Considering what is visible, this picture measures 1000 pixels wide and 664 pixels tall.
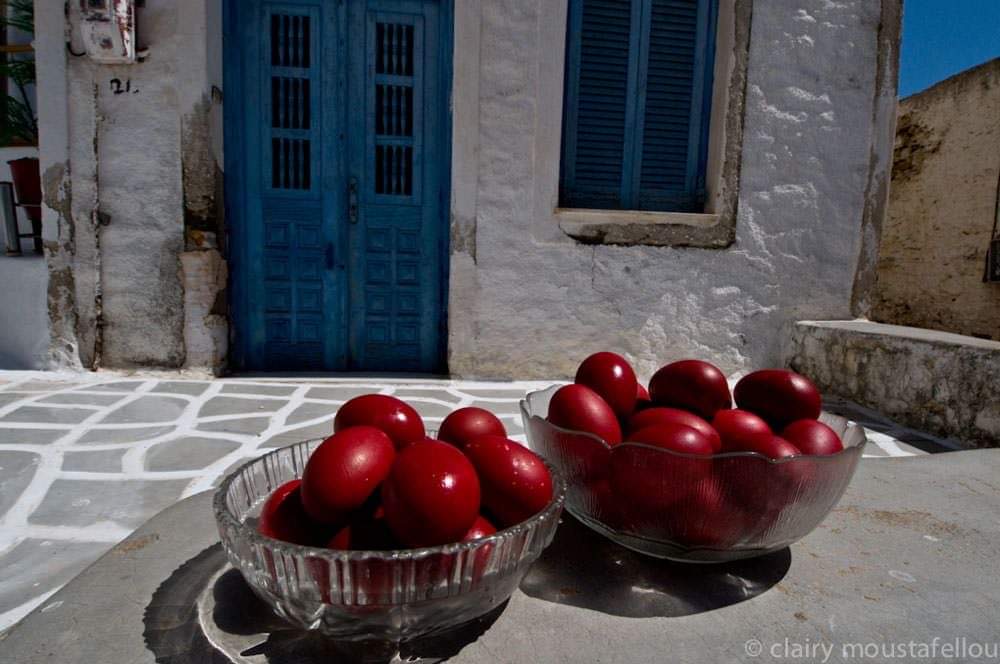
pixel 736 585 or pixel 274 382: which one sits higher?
pixel 736 585

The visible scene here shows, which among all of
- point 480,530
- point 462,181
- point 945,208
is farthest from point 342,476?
point 945,208

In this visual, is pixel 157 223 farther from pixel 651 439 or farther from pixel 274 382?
pixel 651 439

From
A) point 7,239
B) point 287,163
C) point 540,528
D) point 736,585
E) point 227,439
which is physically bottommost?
point 227,439

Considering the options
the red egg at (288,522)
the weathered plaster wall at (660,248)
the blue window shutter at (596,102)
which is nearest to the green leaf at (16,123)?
→ the weathered plaster wall at (660,248)

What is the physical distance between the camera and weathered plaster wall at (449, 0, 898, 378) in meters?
3.65

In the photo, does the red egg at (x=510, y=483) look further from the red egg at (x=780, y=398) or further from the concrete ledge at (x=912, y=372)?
the concrete ledge at (x=912, y=372)

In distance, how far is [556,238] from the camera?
149 inches

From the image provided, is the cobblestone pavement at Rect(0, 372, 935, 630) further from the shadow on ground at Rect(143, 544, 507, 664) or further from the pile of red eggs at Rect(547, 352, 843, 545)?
the pile of red eggs at Rect(547, 352, 843, 545)

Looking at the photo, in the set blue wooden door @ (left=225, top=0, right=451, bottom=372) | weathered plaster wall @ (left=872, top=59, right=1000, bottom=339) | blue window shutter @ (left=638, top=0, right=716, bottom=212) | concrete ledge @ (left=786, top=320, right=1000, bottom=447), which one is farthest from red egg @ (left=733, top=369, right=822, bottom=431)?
weathered plaster wall @ (left=872, top=59, right=1000, bottom=339)

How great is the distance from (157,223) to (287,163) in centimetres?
86

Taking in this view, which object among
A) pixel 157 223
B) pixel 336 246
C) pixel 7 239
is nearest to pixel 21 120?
pixel 7 239

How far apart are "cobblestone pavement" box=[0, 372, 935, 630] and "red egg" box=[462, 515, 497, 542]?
1318 mm

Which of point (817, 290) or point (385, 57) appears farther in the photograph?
point (817, 290)

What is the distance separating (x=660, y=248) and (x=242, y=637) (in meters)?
3.55
